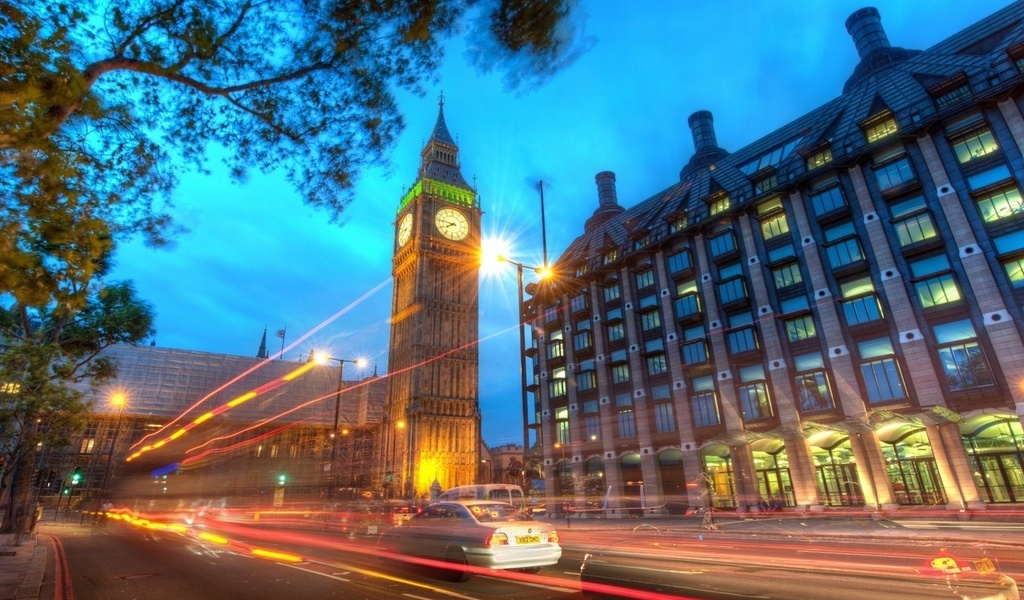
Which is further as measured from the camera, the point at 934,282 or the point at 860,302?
the point at 860,302

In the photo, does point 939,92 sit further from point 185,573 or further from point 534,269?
point 185,573

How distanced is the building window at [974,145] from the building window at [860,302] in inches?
323

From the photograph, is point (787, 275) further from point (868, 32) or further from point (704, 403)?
point (868, 32)

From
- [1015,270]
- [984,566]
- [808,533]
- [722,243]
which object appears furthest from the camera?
[722,243]

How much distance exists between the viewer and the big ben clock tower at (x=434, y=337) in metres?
61.2

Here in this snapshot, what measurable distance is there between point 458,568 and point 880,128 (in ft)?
121

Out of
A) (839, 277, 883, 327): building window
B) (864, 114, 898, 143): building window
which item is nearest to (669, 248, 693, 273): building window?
(839, 277, 883, 327): building window

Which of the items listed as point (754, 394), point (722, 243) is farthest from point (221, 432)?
point (722, 243)

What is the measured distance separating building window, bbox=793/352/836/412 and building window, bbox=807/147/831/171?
13348mm

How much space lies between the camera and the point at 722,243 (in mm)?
35875

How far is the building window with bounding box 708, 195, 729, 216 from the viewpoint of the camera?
37062 mm

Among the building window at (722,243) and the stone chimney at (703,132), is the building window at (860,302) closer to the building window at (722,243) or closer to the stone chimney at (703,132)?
the building window at (722,243)

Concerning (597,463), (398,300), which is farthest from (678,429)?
(398,300)

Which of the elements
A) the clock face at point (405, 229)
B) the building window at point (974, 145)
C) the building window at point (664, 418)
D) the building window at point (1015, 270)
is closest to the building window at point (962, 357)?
the building window at point (1015, 270)
